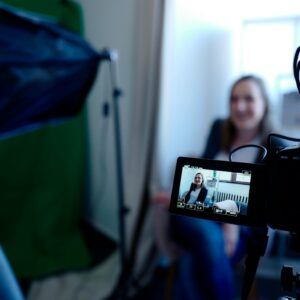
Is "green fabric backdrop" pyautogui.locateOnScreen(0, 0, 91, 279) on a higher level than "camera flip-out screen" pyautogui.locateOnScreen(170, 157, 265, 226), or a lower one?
lower

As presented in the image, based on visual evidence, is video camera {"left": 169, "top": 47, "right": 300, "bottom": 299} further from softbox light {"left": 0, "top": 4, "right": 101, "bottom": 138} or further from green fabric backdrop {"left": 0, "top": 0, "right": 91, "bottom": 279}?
green fabric backdrop {"left": 0, "top": 0, "right": 91, "bottom": 279}

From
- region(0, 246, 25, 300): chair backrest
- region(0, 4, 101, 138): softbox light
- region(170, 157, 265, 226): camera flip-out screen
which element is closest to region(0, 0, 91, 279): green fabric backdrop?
region(0, 4, 101, 138): softbox light

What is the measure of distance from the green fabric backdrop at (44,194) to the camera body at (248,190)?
143 centimetres

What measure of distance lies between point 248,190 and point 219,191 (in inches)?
1.5

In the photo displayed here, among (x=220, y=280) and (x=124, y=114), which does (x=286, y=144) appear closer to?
(x=220, y=280)

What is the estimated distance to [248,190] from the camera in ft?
1.45

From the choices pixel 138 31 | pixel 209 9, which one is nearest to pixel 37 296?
pixel 138 31

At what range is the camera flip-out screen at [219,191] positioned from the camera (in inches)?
17.2

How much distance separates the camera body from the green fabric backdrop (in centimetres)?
143

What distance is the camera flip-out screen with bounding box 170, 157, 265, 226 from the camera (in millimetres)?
438

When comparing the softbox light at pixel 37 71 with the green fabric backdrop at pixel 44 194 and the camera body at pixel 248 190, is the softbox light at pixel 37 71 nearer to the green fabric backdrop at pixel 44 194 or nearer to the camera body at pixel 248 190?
the green fabric backdrop at pixel 44 194

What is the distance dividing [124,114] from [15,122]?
956mm

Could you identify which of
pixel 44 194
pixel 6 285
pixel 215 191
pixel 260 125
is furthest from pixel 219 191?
pixel 44 194

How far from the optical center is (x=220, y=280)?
1.25m
